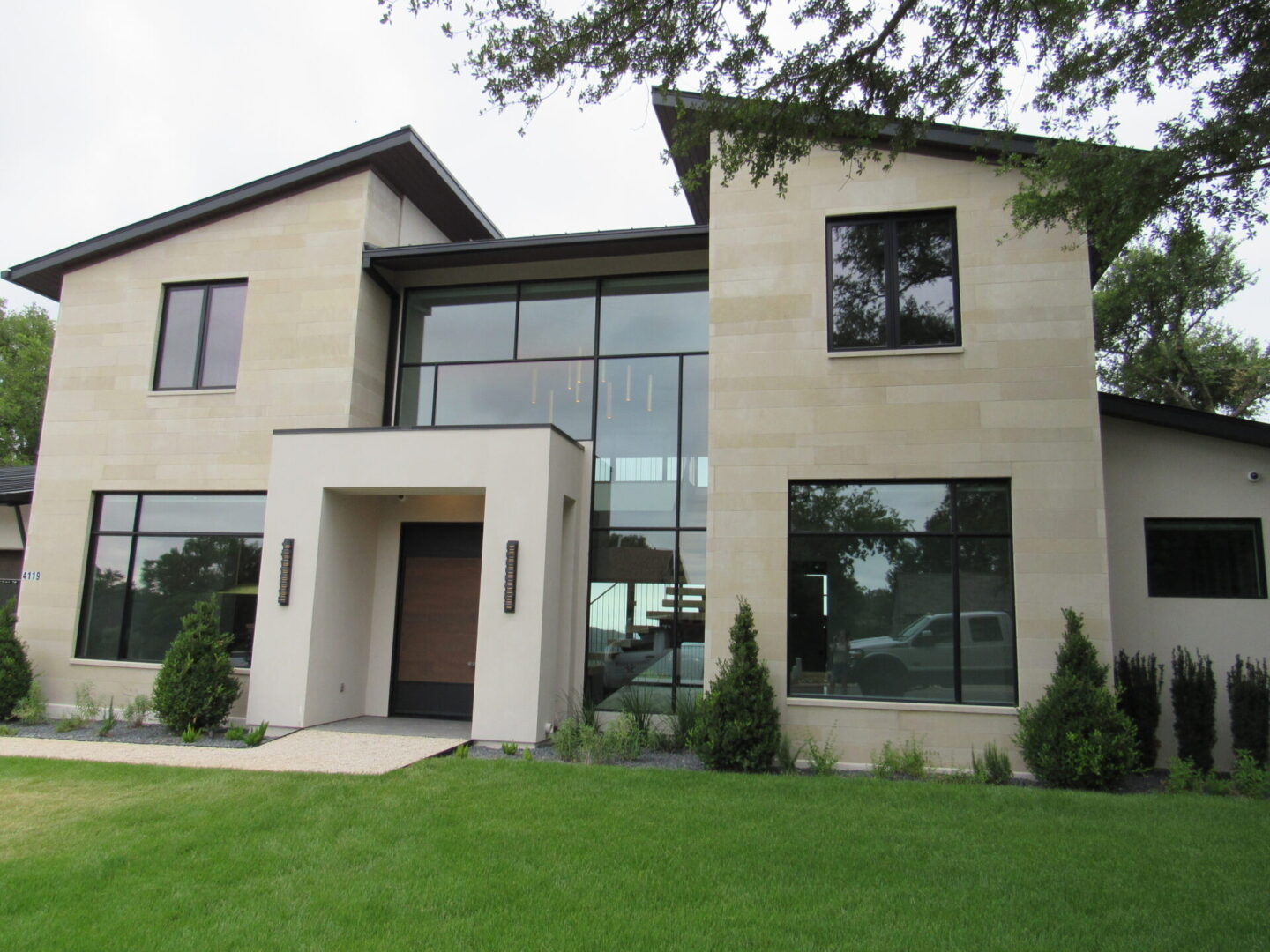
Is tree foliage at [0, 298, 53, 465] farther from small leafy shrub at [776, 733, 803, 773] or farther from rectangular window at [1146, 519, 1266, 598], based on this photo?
rectangular window at [1146, 519, 1266, 598]

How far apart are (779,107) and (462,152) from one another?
925 cm

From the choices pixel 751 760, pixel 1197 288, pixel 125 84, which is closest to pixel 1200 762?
pixel 751 760

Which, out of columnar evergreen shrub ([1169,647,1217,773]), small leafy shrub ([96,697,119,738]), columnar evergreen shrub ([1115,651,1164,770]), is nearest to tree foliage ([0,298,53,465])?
small leafy shrub ([96,697,119,738])

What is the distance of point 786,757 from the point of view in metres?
9.73

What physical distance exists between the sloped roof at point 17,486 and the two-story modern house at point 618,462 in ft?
6.27

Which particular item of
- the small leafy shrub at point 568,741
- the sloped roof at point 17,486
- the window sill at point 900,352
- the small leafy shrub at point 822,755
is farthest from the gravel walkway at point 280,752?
the window sill at point 900,352

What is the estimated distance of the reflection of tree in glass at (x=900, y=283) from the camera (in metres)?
10.9

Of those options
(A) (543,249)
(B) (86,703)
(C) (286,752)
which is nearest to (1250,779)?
(C) (286,752)

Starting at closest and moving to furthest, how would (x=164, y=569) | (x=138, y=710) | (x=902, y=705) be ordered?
(x=902, y=705) → (x=138, y=710) → (x=164, y=569)

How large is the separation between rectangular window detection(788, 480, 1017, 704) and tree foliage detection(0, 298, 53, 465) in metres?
36.3

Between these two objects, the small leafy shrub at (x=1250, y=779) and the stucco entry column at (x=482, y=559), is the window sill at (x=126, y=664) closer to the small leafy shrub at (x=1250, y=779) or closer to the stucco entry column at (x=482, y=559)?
the stucco entry column at (x=482, y=559)

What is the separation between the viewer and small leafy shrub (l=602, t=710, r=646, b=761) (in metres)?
10.1

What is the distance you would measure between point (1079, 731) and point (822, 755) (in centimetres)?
268

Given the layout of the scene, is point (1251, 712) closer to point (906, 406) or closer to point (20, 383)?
point (906, 406)
